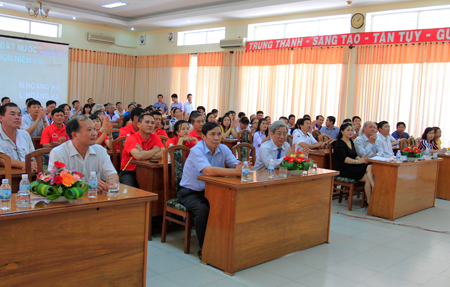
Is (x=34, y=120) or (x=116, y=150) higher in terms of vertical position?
(x=34, y=120)

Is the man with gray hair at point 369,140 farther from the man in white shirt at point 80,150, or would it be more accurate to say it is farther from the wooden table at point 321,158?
the man in white shirt at point 80,150

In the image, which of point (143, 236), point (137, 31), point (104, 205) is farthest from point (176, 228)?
point (137, 31)

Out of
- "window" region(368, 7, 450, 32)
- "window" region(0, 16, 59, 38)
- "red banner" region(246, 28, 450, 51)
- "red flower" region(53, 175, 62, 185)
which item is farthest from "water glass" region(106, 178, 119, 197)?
"window" region(0, 16, 59, 38)

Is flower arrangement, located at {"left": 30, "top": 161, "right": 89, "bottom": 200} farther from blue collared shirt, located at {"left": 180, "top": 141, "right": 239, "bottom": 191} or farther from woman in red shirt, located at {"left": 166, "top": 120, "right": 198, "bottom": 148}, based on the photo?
woman in red shirt, located at {"left": 166, "top": 120, "right": 198, "bottom": 148}

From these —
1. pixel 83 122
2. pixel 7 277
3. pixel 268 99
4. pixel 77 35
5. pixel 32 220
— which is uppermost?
pixel 77 35

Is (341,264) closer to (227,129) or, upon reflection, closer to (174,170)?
(174,170)

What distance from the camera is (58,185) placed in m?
1.89

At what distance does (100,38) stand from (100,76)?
47.6 inches

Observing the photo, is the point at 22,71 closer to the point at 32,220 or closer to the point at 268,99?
the point at 268,99

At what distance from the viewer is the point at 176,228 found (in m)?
3.85

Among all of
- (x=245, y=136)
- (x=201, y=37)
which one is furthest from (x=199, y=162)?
(x=201, y=37)

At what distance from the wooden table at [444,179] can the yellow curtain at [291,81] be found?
2985mm

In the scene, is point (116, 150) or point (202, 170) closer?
point (202, 170)

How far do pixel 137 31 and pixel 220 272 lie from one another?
11.7 meters
